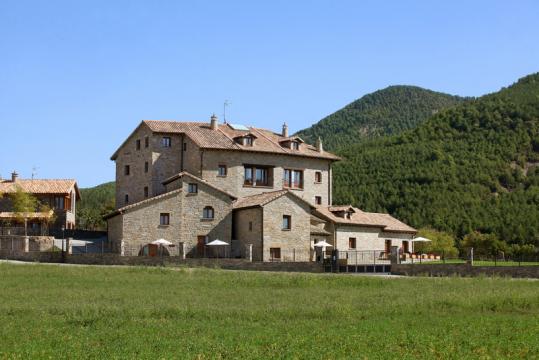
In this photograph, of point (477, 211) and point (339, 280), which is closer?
point (339, 280)

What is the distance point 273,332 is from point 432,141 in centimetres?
9249

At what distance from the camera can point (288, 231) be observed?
53500 mm

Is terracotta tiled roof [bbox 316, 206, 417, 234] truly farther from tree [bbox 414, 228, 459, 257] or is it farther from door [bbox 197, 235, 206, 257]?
door [bbox 197, 235, 206, 257]

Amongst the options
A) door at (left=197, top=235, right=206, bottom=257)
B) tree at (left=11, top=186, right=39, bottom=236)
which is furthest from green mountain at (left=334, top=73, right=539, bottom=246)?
tree at (left=11, top=186, right=39, bottom=236)

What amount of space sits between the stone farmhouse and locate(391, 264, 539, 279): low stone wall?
10.3 meters

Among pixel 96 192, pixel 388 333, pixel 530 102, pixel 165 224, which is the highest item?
pixel 530 102

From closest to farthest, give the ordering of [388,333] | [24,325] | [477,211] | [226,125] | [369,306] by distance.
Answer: [388,333] < [24,325] < [369,306] < [226,125] < [477,211]

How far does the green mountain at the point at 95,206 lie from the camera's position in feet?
274

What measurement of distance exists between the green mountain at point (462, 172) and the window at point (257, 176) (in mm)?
30756

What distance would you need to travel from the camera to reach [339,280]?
36719 millimetres

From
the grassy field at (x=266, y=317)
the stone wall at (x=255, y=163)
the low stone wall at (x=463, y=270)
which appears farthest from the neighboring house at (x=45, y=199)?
the low stone wall at (x=463, y=270)

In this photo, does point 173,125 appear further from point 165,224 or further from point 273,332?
point 273,332

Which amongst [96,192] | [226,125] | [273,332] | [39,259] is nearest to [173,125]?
[226,125]

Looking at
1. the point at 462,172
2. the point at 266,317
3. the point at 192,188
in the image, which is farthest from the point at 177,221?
the point at 462,172
